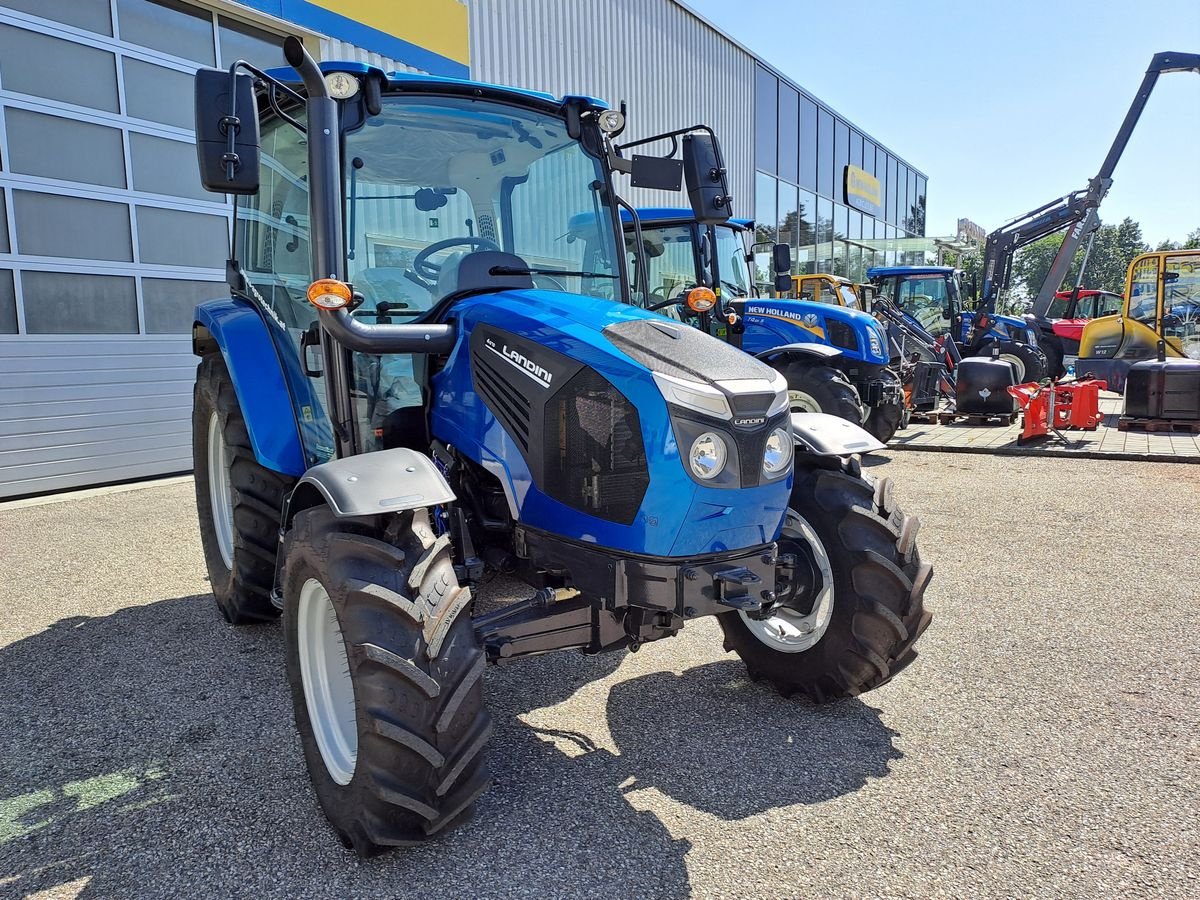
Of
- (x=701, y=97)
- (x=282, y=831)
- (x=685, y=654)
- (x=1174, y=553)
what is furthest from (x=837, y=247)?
(x=282, y=831)

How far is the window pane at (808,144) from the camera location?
21234mm

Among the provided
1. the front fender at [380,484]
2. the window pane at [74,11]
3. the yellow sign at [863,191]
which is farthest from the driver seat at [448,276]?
the yellow sign at [863,191]

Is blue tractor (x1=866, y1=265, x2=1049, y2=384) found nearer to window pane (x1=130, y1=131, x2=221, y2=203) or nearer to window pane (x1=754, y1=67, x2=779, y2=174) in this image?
window pane (x1=754, y1=67, x2=779, y2=174)

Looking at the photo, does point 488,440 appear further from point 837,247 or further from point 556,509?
point 837,247

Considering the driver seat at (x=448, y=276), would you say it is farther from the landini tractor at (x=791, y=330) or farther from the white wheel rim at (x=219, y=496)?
the landini tractor at (x=791, y=330)

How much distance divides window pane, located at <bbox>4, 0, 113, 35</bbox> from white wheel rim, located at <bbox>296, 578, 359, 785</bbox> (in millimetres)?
7075

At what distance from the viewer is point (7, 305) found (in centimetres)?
679

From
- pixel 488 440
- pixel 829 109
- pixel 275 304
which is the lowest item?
pixel 488 440

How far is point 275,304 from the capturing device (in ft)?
11.6

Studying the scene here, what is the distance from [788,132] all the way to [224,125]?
20069 millimetres

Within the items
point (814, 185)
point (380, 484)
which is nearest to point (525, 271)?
point (380, 484)

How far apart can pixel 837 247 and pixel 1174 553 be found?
2046 cm

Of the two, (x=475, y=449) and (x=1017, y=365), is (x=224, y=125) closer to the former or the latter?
(x=475, y=449)

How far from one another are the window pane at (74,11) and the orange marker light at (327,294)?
672cm
